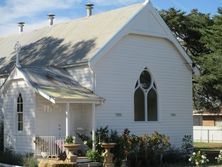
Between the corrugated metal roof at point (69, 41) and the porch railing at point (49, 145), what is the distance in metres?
4.15

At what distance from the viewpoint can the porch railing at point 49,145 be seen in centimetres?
2217

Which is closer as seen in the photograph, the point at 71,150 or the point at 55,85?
the point at 71,150

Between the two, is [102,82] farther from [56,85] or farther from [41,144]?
[41,144]

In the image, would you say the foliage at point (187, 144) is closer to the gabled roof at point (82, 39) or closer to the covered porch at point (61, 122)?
the gabled roof at point (82, 39)

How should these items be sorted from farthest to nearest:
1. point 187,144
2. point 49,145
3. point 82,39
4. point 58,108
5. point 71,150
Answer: point 187,144
point 82,39
point 58,108
point 49,145
point 71,150

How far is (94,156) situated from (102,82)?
392 centimetres

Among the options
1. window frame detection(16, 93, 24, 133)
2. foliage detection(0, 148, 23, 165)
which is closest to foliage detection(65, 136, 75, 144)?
foliage detection(0, 148, 23, 165)

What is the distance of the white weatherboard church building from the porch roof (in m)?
0.04

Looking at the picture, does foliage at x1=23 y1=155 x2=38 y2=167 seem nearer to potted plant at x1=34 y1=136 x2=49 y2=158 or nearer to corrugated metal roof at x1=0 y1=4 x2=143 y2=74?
potted plant at x1=34 y1=136 x2=49 y2=158

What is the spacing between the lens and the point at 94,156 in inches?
865

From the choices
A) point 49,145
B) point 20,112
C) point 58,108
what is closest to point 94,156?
point 49,145

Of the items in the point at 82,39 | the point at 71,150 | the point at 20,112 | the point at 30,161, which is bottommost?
the point at 30,161

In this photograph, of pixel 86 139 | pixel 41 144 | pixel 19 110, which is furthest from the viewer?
pixel 19 110

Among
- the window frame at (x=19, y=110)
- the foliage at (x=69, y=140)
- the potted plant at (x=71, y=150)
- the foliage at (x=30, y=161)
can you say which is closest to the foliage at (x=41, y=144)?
the foliage at (x=30, y=161)
